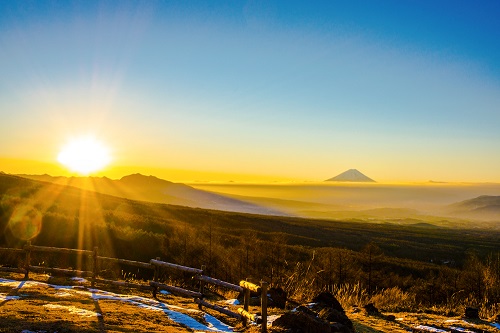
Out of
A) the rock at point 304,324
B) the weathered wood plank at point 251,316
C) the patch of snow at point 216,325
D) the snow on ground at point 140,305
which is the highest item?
the rock at point 304,324

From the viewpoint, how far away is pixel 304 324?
9758 mm

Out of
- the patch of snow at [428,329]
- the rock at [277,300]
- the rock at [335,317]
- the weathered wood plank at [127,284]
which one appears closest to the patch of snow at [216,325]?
the rock at [335,317]

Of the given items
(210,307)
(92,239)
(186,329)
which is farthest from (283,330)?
(92,239)

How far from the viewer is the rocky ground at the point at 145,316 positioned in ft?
32.0

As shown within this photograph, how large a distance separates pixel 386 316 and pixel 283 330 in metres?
7.42

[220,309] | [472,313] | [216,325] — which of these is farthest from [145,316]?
[472,313]

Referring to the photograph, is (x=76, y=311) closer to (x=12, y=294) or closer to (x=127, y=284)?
(x=12, y=294)

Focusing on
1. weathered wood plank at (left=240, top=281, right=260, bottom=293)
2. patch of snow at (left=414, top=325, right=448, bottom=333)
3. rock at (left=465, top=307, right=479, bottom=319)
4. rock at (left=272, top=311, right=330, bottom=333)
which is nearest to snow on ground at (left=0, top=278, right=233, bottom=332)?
weathered wood plank at (left=240, top=281, right=260, bottom=293)

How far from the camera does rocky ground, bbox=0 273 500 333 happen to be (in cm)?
977

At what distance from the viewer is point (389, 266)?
165 feet

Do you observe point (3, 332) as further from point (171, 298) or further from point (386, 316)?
point (386, 316)

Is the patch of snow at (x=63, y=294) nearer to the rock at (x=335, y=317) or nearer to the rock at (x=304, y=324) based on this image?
the rock at (x=304, y=324)

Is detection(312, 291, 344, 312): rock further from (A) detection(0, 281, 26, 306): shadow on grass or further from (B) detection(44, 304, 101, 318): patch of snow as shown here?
(A) detection(0, 281, 26, 306): shadow on grass

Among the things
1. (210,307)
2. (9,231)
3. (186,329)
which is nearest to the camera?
(186,329)
